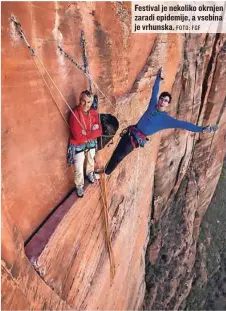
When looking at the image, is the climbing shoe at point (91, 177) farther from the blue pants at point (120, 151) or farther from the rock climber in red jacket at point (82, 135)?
the blue pants at point (120, 151)

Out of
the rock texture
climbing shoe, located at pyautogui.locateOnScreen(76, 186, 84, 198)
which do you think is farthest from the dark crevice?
the rock texture

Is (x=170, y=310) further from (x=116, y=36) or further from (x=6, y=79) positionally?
(x=6, y=79)

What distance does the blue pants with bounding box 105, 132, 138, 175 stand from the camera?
6.87 metres

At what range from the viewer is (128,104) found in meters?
7.38

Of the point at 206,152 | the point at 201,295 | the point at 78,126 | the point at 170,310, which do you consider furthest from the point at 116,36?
the point at 201,295

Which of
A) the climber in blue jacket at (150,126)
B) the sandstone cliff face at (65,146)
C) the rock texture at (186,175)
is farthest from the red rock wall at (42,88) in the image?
the rock texture at (186,175)

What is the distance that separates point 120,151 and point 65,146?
1.52 metres

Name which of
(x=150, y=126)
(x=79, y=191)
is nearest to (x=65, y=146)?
(x=79, y=191)

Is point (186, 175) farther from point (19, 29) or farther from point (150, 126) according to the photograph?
point (19, 29)

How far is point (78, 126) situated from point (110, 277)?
4270mm

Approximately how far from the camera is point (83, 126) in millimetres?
5527

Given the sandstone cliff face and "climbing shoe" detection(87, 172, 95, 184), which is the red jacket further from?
"climbing shoe" detection(87, 172, 95, 184)

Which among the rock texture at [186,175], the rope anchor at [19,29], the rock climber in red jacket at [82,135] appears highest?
the rope anchor at [19,29]

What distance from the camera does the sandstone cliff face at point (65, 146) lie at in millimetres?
4531
